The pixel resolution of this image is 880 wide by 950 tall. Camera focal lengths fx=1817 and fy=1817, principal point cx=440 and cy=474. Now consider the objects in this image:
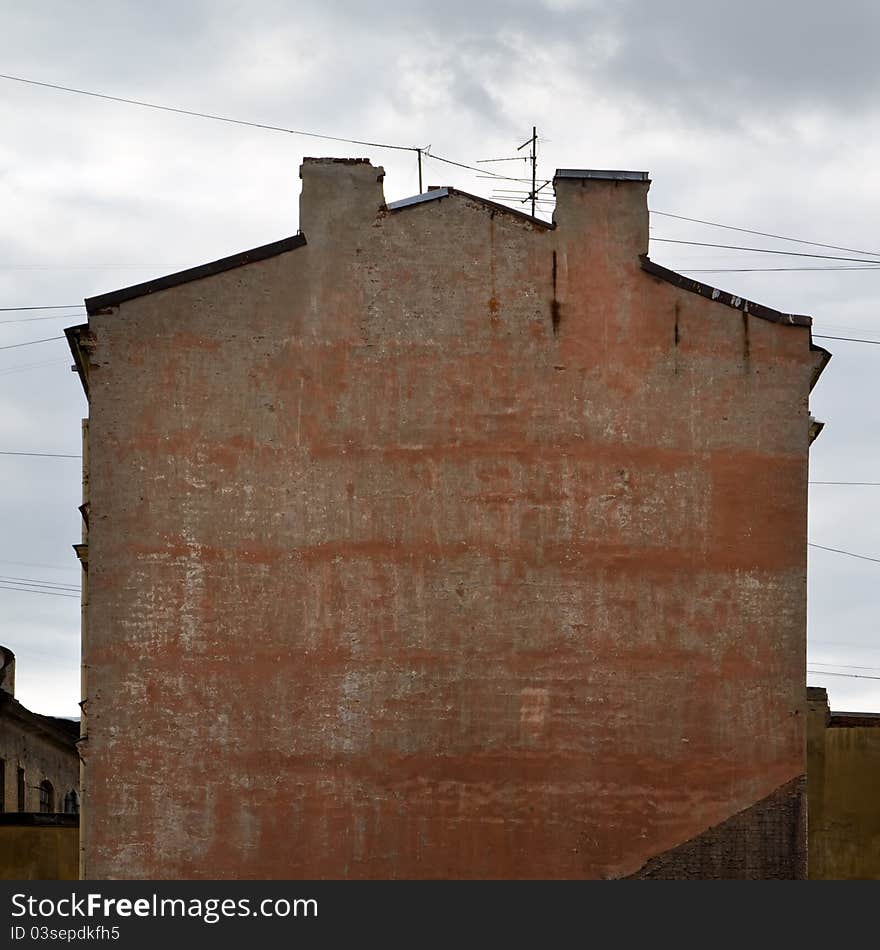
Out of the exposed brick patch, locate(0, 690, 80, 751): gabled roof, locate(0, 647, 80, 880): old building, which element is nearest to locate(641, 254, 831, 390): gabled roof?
the exposed brick patch

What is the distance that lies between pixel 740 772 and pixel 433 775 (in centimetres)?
436

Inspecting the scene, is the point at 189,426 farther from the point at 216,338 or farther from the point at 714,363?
the point at 714,363

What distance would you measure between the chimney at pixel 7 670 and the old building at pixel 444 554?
26438mm

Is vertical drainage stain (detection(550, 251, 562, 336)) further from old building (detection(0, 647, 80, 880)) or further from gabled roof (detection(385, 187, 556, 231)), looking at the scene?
old building (detection(0, 647, 80, 880))

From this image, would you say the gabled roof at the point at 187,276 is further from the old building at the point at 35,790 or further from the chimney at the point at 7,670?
the chimney at the point at 7,670

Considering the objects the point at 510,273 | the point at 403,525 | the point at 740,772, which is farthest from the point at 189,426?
the point at 740,772

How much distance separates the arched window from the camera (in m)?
50.4

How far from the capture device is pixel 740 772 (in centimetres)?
2573

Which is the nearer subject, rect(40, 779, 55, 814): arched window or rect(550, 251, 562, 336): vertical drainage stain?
rect(550, 251, 562, 336): vertical drainage stain

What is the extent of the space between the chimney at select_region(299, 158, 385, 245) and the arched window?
1112 inches

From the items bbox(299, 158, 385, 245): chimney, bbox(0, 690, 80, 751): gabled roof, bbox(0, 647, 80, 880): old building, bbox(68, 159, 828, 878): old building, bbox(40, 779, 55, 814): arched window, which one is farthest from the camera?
bbox(40, 779, 55, 814): arched window

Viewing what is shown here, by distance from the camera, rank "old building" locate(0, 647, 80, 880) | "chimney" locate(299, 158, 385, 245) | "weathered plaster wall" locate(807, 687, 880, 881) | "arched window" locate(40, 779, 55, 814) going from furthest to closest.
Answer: "arched window" locate(40, 779, 55, 814), "old building" locate(0, 647, 80, 880), "weathered plaster wall" locate(807, 687, 880, 881), "chimney" locate(299, 158, 385, 245)

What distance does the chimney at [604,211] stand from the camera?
26562mm

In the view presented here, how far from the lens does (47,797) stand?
2004 inches
